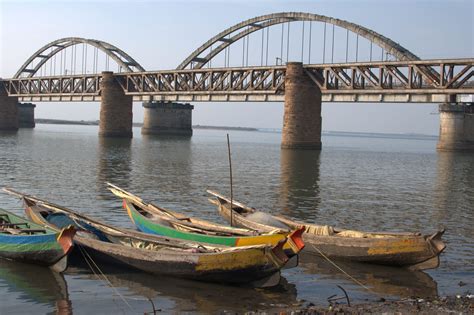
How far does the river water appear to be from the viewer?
12.5m

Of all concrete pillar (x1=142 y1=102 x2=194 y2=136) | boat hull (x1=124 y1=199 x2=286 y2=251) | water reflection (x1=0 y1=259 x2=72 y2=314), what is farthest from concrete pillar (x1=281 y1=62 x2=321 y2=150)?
concrete pillar (x1=142 y1=102 x2=194 y2=136)

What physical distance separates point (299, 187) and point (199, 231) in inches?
751

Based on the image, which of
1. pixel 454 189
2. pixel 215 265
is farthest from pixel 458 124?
pixel 215 265

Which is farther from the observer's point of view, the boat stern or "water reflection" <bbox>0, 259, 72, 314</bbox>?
the boat stern

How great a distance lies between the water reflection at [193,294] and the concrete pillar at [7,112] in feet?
374

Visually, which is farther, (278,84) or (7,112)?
(7,112)

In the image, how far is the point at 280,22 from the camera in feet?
308

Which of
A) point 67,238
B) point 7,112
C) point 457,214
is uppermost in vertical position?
point 7,112

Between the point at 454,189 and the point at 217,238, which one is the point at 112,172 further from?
the point at 217,238

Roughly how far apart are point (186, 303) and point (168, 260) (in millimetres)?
1367

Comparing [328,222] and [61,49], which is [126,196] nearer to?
[328,222]

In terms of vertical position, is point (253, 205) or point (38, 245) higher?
point (38, 245)

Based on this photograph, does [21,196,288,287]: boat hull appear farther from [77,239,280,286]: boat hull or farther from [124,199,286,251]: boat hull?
[124,199,286,251]: boat hull

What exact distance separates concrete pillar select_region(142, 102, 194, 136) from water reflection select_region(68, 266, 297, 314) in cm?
11325
